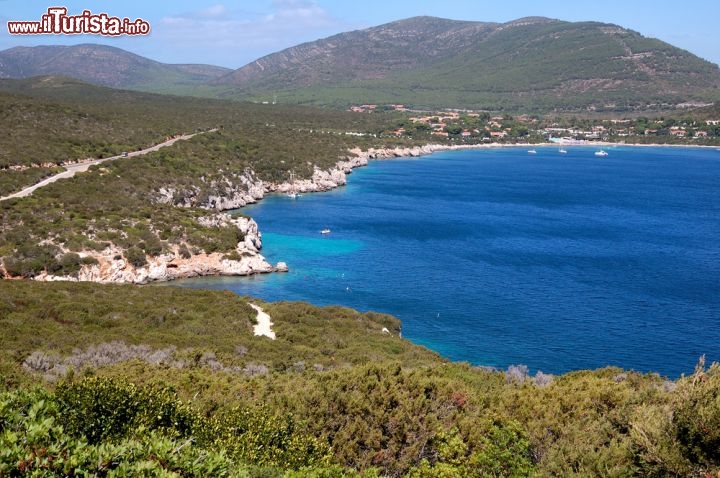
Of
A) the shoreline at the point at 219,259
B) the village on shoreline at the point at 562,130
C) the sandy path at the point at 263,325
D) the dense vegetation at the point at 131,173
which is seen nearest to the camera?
the sandy path at the point at 263,325

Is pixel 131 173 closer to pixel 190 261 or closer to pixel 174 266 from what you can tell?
pixel 190 261

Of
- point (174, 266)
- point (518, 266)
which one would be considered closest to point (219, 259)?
point (174, 266)

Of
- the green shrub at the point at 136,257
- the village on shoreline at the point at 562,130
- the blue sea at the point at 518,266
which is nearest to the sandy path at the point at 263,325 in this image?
the blue sea at the point at 518,266

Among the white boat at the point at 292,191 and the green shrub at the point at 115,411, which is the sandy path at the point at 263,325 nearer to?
the green shrub at the point at 115,411

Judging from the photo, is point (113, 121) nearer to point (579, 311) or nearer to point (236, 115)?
point (236, 115)

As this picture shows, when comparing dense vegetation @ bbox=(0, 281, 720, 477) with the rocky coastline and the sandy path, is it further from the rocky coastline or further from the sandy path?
the rocky coastline
